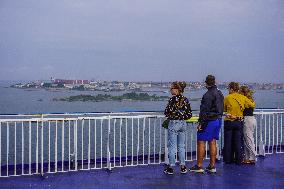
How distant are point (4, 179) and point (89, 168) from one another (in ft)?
4.55

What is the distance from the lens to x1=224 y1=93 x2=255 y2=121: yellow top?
281 inches

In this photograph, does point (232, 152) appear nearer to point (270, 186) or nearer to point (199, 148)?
point (199, 148)

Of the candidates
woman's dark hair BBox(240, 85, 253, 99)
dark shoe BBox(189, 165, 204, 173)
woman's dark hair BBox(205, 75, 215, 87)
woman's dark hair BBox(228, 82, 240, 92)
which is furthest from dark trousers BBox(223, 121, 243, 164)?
woman's dark hair BBox(205, 75, 215, 87)

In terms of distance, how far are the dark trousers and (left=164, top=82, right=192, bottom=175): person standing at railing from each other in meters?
1.21

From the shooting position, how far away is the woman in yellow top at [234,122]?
7138mm

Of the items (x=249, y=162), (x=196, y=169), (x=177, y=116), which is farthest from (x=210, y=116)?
(x=249, y=162)

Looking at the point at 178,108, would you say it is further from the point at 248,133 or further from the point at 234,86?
the point at 248,133

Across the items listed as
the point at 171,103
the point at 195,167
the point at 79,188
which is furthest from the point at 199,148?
the point at 79,188

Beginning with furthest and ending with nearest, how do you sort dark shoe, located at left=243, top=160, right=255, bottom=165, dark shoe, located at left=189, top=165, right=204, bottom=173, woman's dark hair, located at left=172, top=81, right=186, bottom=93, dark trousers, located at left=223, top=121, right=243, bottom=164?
dark shoe, located at left=243, top=160, right=255, bottom=165 → dark trousers, located at left=223, top=121, right=243, bottom=164 → dark shoe, located at left=189, top=165, right=204, bottom=173 → woman's dark hair, located at left=172, top=81, right=186, bottom=93

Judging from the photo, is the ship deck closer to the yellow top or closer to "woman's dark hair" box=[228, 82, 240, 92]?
the yellow top

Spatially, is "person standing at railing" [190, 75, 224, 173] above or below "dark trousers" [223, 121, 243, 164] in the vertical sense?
above

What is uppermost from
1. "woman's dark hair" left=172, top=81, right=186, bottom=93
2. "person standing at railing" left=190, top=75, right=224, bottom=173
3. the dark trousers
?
"woman's dark hair" left=172, top=81, right=186, bottom=93

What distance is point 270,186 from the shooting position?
5762 millimetres

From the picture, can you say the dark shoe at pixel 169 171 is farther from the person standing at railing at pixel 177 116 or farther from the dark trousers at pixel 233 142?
the dark trousers at pixel 233 142
